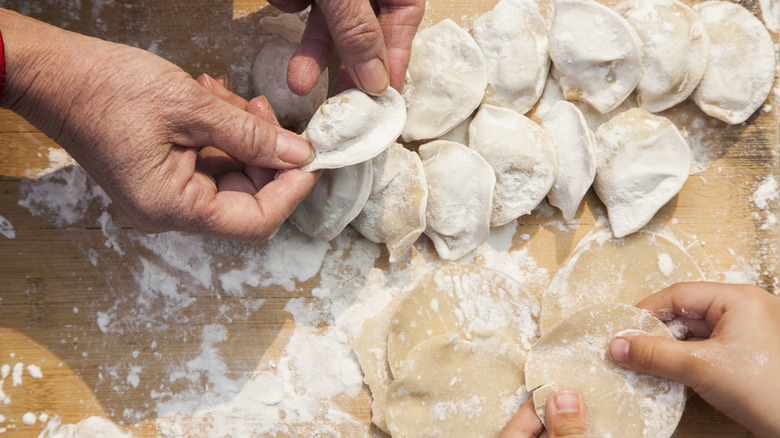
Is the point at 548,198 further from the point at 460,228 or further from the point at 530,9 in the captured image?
the point at 530,9

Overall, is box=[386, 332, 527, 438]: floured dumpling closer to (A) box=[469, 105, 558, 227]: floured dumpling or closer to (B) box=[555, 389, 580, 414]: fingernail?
(B) box=[555, 389, 580, 414]: fingernail

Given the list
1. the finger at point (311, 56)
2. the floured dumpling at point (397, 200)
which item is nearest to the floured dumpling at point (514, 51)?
the floured dumpling at point (397, 200)

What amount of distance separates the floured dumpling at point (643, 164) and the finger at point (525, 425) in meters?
0.52

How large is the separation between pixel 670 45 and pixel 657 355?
0.77 meters

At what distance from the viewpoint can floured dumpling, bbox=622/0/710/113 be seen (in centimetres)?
127

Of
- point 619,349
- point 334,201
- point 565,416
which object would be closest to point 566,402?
point 565,416

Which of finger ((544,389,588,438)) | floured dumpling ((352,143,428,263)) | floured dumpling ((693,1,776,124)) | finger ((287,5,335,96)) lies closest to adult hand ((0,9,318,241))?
finger ((287,5,335,96))

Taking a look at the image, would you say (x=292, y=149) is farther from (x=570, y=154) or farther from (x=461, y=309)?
(x=570, y=154)

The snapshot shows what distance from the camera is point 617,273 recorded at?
1311mm

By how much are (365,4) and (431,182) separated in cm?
47

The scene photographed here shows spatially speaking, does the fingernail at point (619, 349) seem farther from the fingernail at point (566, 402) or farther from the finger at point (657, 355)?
the fingernail at point (566, 402)

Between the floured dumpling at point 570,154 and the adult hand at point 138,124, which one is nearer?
the adult hand at point 138,124

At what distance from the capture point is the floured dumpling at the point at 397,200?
1.25m

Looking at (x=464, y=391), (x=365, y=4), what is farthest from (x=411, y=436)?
(x=365, y=4)
